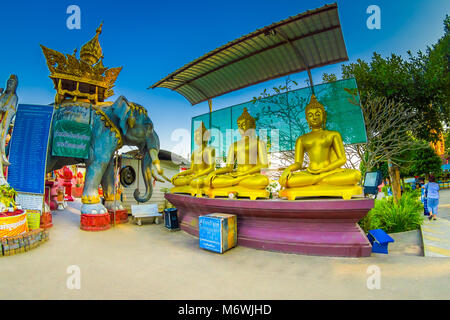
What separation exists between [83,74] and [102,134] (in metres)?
2.32

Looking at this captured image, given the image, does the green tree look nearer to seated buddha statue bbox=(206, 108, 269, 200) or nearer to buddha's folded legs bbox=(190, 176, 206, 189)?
seated buddha statue bbox=(206, 108, 269, 200)

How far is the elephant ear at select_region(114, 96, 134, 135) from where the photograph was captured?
7.41 m

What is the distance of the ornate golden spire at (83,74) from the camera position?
7.59 metres

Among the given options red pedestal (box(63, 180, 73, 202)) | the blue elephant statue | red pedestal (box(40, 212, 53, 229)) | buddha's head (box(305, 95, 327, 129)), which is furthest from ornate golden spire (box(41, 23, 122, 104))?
red pedestal (box(63, 180, 73, 202))

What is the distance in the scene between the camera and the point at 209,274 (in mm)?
3420

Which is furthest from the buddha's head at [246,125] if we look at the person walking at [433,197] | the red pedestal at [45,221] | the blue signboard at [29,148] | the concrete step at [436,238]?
the person walking at [433,197]

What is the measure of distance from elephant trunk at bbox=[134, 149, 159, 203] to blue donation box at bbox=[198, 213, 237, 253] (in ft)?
13.0

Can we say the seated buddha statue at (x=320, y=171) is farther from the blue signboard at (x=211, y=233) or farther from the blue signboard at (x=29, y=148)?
the blue signboard at (x=29, y=148)

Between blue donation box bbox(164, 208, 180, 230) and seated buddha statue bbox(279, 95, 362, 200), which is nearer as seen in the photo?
seated buddha statue bbox(279, 95, 362, 200)

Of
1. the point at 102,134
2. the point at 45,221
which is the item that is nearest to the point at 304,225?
the point at 102,134

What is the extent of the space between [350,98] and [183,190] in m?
5.05

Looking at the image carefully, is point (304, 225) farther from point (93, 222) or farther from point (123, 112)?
point (123, 112)
